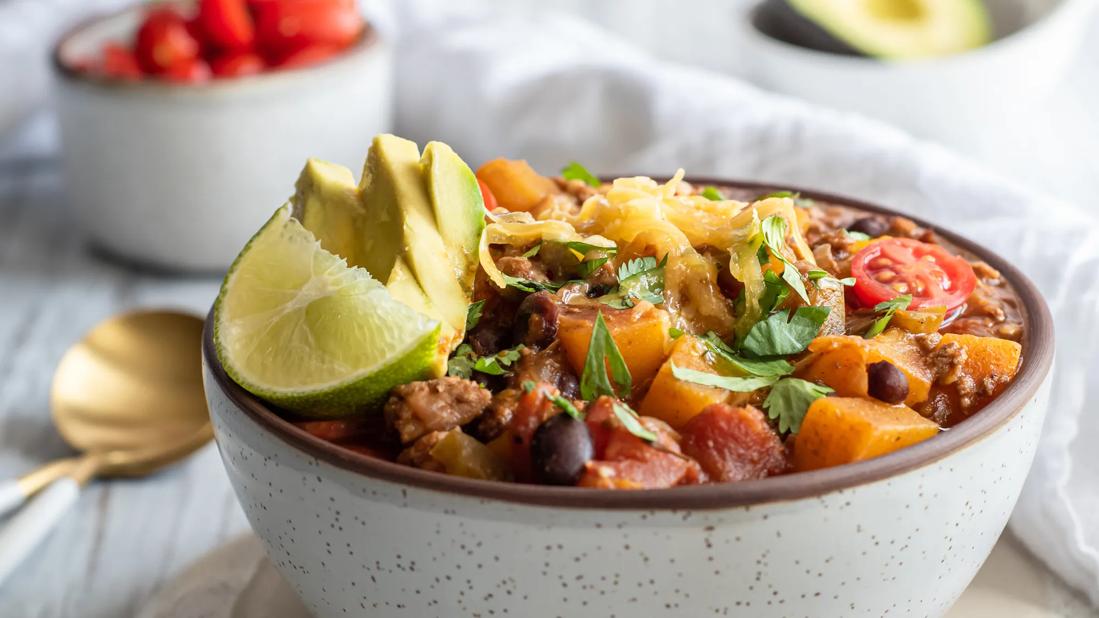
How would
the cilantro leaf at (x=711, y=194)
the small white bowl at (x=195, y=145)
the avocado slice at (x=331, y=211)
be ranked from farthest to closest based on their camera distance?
1. the small white bowl at (x=195, y=145)
2. the cilantro leaf at (x=711, y=194)
3. the avocado slice at (x=331, y=211)

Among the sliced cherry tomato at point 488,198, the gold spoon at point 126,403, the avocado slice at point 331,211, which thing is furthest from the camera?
the gold spoon at point 126,403

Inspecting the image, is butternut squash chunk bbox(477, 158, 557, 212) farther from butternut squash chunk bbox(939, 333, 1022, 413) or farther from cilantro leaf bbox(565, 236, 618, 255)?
butternut squash chunk bbox(939, 333, 1022, 413)

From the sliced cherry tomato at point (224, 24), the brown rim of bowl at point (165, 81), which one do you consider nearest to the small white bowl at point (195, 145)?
the brown rim of bowl at point (165, 81)

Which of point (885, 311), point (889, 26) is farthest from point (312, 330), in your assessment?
point (889, 26)

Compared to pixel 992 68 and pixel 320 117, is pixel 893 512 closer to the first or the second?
pixel 992 68

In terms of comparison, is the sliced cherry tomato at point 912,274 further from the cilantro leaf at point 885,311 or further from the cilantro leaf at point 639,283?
the cilantro leaf at point 639,283

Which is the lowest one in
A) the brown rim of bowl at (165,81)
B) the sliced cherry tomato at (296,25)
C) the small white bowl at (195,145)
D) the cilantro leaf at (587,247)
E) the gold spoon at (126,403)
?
the gold spoon at (126,403)

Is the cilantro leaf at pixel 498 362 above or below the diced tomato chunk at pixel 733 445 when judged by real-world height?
below
